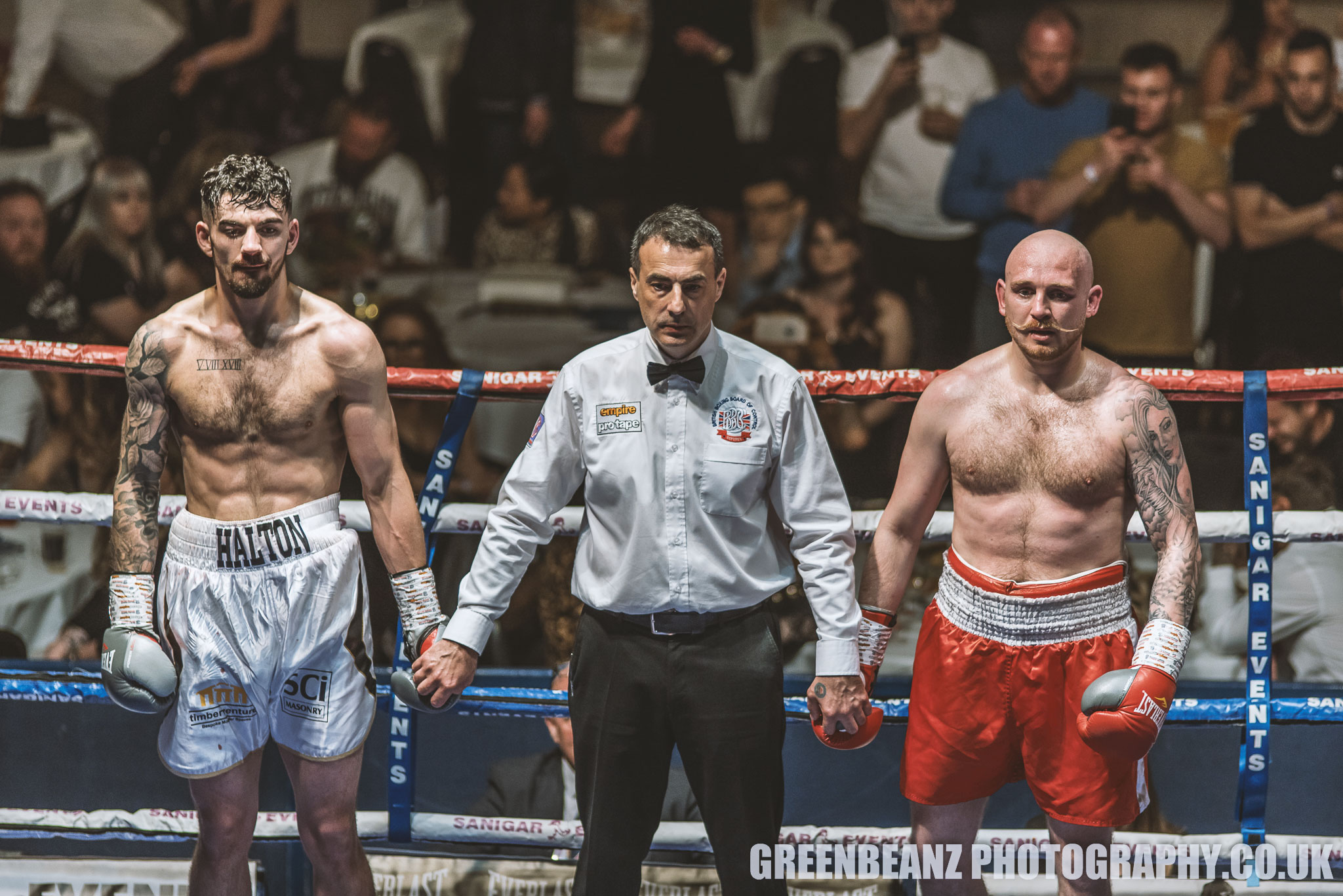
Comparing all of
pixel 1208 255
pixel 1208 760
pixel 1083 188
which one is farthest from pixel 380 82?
pixel 1208 760

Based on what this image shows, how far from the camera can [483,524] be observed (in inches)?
105

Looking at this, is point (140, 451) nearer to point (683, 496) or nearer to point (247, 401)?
point (247, 401)

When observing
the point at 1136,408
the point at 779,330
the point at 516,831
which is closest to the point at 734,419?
the point at 1136,408

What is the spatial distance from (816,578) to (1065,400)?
591mm

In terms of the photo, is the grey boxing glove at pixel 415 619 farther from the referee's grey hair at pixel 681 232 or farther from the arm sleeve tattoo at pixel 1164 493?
the arm sleeve tattoo at pixel 1164 493

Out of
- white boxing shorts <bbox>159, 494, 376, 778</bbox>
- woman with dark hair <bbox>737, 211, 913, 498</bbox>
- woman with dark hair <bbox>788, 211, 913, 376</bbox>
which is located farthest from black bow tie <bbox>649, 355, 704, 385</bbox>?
woman with dark hair <bbox>788, 211, 913, 376</bbox>

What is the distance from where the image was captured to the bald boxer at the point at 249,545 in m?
2.30

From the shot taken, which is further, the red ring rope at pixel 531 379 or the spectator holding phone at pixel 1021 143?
the spectator holding phone at pixel 1021 143

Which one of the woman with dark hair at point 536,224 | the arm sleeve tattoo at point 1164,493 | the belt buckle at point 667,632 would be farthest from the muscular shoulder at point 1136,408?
the woman with dark hair at point 536,224

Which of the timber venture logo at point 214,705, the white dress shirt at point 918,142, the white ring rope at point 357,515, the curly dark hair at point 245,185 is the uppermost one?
the white dress shirt at point 918,142

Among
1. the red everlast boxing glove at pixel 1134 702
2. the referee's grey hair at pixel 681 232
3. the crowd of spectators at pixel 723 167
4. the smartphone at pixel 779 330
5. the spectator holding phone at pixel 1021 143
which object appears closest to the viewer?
the red everlast boxing glove at pixel 1134 702

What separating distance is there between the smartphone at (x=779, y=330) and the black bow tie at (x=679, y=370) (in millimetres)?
2234

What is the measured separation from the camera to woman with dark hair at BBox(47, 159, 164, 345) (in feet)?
16.4

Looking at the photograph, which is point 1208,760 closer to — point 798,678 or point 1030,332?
A: point 798,678
